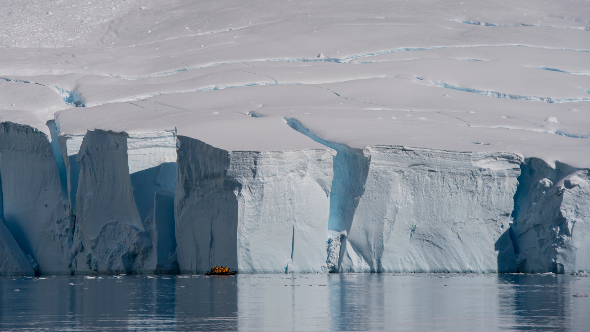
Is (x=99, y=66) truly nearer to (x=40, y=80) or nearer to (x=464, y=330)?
(x=40, y=80)

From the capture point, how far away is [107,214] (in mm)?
13711

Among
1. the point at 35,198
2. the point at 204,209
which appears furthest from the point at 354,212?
the point at 35,198

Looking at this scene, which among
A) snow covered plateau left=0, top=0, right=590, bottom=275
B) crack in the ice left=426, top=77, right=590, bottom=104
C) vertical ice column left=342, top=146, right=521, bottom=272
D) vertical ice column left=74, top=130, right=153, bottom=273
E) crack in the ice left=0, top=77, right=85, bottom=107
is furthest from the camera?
crack in the ice left=0, top=77, right=85, bottom=107

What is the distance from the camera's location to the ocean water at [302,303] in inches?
262

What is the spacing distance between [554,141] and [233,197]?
4.69 metres

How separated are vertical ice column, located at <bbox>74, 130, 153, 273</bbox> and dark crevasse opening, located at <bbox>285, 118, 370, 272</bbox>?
8.88ft

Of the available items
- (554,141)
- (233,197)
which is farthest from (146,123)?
(554,141)

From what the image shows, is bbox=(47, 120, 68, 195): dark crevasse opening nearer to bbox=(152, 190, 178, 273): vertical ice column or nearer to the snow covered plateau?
the snow covered plateau

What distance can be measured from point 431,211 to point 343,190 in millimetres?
1230

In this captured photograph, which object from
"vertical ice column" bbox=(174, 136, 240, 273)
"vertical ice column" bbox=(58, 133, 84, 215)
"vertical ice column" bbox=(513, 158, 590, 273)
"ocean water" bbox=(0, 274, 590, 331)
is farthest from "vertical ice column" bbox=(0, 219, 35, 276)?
"vertical ice column" bbox=(513, 158, 590, 273)

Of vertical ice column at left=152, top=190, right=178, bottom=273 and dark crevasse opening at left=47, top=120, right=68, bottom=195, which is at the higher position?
dark crevasse opening at left=47, top=120, right=68, bottom=195

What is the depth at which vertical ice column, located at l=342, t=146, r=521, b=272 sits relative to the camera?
12.5 meters

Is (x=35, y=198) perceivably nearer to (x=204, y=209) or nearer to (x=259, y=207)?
(x=204, y=209)

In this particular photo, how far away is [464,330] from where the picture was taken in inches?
247
